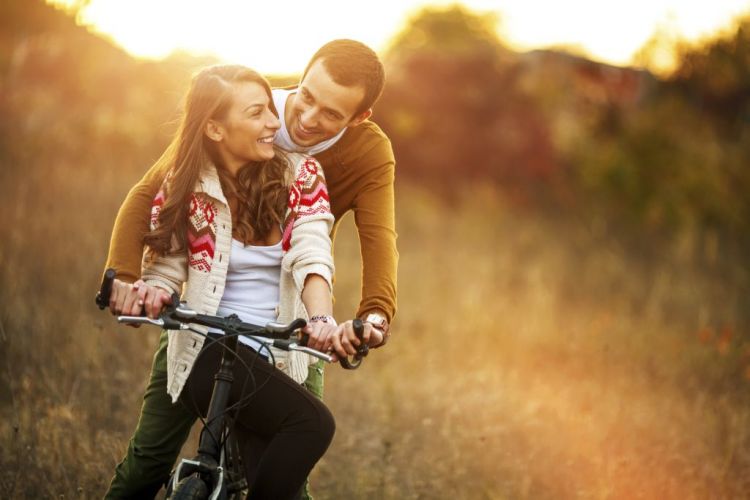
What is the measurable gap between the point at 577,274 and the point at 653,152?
264 inches

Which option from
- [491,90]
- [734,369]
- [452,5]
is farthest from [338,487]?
[452,5]

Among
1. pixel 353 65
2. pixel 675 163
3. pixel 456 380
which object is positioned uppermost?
pixel 675 163

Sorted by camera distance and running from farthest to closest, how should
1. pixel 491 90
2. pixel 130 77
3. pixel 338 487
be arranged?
pixel 491 90 → pixel 130 77 → pixel 338 487

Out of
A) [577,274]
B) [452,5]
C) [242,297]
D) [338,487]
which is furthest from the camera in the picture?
[452,5]

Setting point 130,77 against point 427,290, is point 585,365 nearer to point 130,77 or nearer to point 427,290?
point 427,290

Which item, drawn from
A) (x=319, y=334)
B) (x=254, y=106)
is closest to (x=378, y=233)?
(x=254, y=106)

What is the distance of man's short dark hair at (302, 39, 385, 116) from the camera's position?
340cm

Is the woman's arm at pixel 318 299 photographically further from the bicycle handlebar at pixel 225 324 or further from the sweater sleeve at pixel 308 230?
the bicycle handlebar at pixel 225 324

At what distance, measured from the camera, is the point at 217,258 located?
123 inches

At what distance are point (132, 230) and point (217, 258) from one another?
12.5 inches

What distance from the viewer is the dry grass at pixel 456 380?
538cm

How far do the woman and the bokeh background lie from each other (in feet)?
1.84

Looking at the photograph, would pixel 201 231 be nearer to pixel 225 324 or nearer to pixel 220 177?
pixel 220 177

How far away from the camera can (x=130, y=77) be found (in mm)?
13523
